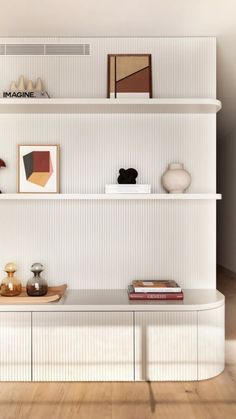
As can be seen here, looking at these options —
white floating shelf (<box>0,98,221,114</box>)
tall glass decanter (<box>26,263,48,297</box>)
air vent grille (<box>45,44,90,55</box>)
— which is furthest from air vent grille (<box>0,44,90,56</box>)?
tall glass decanter (<box>26,263,48,297</box>)

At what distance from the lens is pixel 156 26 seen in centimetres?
303

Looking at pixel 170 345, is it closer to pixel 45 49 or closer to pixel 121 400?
pixel 121 400

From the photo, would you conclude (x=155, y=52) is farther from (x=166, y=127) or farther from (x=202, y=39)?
(x=166, y=127)

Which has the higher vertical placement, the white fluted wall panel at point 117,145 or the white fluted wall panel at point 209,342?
the white fluted wall panel at point 117,145

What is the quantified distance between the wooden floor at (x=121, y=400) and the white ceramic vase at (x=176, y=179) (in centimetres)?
132

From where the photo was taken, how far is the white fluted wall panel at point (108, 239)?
321 centimetres

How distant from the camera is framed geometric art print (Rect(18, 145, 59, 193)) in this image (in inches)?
124

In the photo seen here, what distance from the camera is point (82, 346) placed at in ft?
9.17

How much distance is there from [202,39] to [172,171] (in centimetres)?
107

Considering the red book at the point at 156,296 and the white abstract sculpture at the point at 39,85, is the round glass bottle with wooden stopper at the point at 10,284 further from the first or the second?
the white abstract sculpture at the point at 39,85

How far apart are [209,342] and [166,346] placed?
11.5 inches

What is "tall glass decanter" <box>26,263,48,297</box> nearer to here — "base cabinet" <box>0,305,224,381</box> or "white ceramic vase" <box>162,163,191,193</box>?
"base cabinet" <box>0,305,224,381</box>

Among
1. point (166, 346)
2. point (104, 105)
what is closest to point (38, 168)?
point (104, 105)

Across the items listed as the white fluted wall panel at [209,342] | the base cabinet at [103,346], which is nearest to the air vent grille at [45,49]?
the base cabinet at [103,346]
